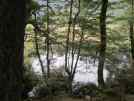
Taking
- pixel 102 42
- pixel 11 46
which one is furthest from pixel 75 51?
pixel 11 46

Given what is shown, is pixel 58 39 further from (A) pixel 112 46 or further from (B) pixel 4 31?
(B) pixel 4 31

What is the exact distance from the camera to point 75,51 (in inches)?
387

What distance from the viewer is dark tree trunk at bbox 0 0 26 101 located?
180 centimetres

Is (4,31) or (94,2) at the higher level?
(94,2)

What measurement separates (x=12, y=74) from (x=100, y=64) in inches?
302

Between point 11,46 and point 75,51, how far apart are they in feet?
26.3

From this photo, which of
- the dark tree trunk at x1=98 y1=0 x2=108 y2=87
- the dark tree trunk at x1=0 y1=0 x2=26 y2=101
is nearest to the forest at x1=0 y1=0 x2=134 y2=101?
the dark tree trunk at x1=98 y1=0 x2=108 y2=87

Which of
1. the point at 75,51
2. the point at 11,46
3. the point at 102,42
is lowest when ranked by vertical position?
the point at 75,51

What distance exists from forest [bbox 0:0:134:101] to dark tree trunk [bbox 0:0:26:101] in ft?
16.5

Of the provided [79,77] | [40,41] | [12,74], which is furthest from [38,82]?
[12,74]

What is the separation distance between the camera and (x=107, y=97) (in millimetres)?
6551

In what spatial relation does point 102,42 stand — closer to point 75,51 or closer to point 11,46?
point 75,51

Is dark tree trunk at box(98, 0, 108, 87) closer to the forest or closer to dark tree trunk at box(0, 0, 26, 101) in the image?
the forest

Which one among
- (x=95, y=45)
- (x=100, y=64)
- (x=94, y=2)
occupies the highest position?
(x=94, y=2)
